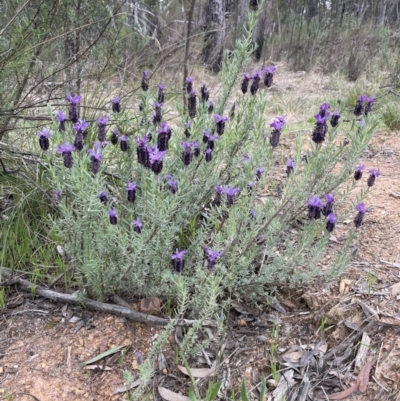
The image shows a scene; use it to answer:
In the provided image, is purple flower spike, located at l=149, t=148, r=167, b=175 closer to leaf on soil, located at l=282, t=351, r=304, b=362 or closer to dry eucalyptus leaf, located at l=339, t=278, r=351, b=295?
leaf on soil, located at l=282, t=351, r=304, b=362

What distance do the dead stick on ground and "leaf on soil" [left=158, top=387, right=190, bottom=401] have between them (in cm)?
29

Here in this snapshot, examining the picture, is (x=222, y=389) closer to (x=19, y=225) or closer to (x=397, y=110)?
(x=19, y=225)

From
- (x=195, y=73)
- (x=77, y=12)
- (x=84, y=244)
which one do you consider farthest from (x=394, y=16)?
(x=84, y=244)

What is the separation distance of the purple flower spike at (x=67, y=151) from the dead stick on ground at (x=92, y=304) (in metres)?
0.71

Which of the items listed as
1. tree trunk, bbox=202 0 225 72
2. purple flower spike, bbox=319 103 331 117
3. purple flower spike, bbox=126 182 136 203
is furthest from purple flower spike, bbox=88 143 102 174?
tree trunk, bbox=202 0 225 72

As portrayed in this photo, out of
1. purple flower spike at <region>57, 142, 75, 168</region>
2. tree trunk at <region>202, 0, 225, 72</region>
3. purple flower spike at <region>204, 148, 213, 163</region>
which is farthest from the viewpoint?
tree trunk at <region>202, 0, 225, 72</region>

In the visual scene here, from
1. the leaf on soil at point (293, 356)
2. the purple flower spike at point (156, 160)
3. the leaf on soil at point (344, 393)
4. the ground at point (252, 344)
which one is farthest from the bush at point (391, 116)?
the purple flower spike at point (156, 160)

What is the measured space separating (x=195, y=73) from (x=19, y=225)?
6010 mm

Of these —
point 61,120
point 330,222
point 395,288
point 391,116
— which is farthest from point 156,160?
point 391,116

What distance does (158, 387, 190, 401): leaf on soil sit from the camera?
5.93 feet

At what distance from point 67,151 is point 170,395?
3.56 ft

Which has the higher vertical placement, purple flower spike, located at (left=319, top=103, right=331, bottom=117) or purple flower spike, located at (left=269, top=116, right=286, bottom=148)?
purple flower spike, located at (left=319, top=103, right=331, bottom=117)

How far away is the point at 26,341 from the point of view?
2039 millimetres

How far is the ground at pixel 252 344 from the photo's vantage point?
182cm
